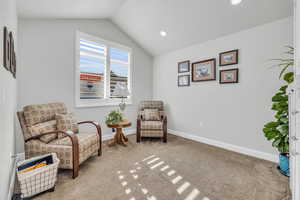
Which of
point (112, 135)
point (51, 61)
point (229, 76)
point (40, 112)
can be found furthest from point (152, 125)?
point (51, 61)

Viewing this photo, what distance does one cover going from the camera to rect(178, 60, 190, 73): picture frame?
11.7ft

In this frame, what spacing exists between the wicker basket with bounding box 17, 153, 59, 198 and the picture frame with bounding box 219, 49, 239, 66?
337 centimetres

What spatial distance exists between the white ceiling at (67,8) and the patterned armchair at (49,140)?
1562 millimetres

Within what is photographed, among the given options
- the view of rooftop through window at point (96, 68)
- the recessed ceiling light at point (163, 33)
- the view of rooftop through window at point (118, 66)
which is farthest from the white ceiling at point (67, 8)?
the recessed ceiling light at point (163, 33)

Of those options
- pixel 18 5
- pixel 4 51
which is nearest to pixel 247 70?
pixel 4 51

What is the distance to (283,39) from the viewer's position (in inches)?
87.6

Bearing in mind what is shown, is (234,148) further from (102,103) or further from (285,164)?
(102,103)

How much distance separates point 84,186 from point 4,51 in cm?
167

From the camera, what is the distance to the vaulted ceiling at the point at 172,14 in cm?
220

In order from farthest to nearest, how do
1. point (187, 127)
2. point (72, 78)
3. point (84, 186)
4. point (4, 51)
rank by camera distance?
point (187, 127), point (72, 78), point (84, 186), point (4, 51)

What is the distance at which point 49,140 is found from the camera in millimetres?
2031

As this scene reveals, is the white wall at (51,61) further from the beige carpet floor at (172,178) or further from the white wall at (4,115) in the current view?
the beige carpet floor at (172,178)

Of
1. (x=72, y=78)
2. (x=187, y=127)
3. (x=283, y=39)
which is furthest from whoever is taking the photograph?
(x=187, y=127)

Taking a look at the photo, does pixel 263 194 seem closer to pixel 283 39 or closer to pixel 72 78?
pixel 283 39
